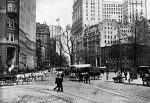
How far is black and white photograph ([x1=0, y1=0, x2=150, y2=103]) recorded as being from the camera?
777 inches

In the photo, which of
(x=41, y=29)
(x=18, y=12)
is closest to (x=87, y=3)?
(x=41, y=29)

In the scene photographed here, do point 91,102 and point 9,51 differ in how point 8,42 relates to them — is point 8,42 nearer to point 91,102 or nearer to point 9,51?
point 9,51

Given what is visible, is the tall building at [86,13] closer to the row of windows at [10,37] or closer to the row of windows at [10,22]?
the row of windows at [10,22]

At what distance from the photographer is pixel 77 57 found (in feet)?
408

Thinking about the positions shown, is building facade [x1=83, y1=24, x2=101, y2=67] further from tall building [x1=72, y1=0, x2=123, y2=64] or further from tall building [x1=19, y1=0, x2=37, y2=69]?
tall building [x1=19, y1=0, x2=37, y2=69]

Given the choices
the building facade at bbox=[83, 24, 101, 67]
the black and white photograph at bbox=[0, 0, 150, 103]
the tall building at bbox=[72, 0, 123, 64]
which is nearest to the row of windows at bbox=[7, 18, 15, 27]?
the black and white photograph at bbox=[0, 0, 150, 103]

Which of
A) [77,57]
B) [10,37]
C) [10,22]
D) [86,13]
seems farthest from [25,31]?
[86,13]

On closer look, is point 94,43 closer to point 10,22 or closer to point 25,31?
point 25,31

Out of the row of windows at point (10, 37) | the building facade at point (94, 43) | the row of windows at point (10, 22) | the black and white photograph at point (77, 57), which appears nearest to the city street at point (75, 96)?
the black and white photograph at point (77, 57)

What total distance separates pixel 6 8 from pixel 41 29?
135853mm

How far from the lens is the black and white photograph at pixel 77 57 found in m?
19.7

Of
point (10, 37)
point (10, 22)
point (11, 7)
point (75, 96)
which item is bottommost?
point (75, 96)

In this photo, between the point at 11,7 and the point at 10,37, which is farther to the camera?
the point at 11,7

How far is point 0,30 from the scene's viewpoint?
54000mm
